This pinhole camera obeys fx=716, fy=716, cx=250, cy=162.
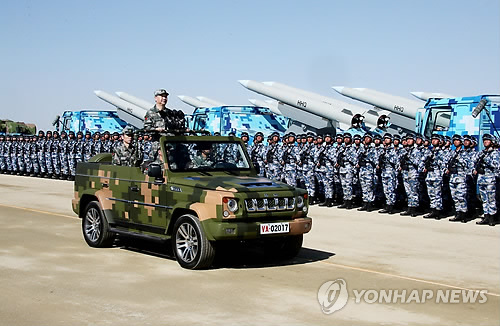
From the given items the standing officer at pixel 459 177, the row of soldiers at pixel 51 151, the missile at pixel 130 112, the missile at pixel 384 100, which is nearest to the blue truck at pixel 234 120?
the row of soldiers at pixel 51 151

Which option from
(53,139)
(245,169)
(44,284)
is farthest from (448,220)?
(53,139)

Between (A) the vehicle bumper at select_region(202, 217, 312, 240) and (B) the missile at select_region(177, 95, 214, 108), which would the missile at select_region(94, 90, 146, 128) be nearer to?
(B) the missile at select_region(177, 95, 214, 108)

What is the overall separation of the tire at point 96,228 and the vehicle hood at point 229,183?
5.59 feet

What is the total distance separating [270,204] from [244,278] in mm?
1036

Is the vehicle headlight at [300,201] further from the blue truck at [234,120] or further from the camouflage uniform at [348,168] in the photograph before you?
the blue truck at [234,120]

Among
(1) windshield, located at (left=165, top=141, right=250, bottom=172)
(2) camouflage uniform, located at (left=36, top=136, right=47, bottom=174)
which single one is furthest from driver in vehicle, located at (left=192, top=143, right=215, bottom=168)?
(2) camouflage uniform, located at (left=36, top=136, right=47, bottom=174)

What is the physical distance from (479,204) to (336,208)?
3354 millimetres

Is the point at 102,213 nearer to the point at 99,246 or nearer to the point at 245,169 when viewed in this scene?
the point at 99,246

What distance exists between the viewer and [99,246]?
1058 centimetres

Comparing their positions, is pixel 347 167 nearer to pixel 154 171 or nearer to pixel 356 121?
pixel 356 121

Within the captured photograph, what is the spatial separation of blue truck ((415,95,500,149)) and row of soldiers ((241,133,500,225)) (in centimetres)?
62

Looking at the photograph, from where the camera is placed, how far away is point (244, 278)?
8.38m

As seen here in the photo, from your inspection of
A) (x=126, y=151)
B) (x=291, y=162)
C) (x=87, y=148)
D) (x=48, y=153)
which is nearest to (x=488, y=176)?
(x=291, y=162)

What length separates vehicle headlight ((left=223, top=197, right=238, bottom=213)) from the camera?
8547mm
